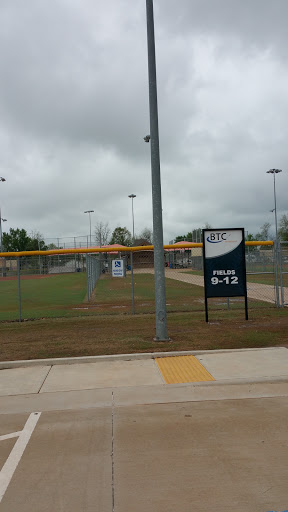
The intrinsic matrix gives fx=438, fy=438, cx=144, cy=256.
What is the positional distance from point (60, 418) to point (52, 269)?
12985mm

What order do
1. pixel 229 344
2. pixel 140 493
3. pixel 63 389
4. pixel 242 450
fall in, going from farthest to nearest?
1. pixel 229 344
2. pixel 63 389
3. pixel 242 450
4. pixel 140 493

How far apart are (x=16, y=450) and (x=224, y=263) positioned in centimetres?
796

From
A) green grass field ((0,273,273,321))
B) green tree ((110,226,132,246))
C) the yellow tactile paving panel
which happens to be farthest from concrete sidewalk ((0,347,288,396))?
green tree ((110,226,132,246))

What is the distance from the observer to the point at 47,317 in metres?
13.8

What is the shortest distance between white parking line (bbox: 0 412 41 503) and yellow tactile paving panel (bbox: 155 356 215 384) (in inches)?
83.8

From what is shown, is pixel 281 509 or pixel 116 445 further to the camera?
pixel 116 445

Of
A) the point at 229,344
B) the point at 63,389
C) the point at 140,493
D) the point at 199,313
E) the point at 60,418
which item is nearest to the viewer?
the point at 140,493

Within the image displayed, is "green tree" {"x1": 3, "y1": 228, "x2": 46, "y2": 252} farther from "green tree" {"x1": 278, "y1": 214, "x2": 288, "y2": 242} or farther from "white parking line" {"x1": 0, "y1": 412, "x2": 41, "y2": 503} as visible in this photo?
"white parking line" {"x1": 0, "y1": 412, "x2": 41, "y2": 503}

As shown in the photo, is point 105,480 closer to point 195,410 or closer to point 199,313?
point 195,410

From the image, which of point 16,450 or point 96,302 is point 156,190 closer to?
point 16,450

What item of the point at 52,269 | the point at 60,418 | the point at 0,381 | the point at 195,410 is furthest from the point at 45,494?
the point at 52,269

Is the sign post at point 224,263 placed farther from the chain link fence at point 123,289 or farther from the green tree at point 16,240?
the green tree at point 16,240

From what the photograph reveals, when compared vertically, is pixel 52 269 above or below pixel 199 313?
above

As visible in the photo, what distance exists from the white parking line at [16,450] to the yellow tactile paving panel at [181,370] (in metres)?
2.13
